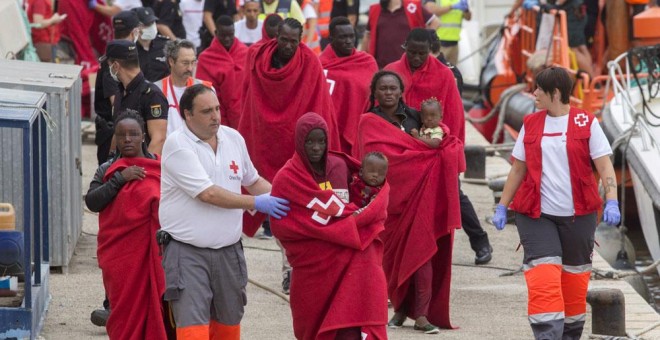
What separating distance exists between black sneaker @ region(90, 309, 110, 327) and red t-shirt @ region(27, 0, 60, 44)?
332 inches

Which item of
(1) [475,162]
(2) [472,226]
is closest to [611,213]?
(2) [472,226]

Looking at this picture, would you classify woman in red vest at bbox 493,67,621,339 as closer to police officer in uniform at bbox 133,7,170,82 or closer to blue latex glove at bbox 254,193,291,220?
blue latex glove at bbox 254,193,291,220

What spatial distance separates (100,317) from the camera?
8969 mm

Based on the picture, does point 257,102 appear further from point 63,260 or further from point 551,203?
Result: point 551,203

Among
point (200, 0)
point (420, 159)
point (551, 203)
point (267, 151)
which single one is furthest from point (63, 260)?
point (200, 0)

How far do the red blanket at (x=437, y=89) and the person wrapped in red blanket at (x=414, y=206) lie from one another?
77cm

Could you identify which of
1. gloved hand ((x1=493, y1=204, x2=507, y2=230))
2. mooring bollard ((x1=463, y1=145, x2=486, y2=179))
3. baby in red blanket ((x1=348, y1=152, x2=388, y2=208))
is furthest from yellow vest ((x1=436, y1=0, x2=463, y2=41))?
baby in red blanket ((x1=348, y1=152, x2=388, y2=208))

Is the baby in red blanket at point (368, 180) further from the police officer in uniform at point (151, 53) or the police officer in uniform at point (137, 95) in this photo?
the police officer in uniform at point (151, 53)

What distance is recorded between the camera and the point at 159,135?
348 inches

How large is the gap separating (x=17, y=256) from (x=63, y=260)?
1.74 metres

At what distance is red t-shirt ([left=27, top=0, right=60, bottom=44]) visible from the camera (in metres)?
17.0

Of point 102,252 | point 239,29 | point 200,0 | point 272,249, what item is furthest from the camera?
point 200,0

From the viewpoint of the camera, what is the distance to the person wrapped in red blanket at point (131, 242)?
7.73 meters

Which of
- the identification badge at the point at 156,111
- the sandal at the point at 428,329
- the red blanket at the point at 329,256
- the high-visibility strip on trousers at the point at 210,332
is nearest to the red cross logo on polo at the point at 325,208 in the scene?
the red blanket at the point at 329,256
